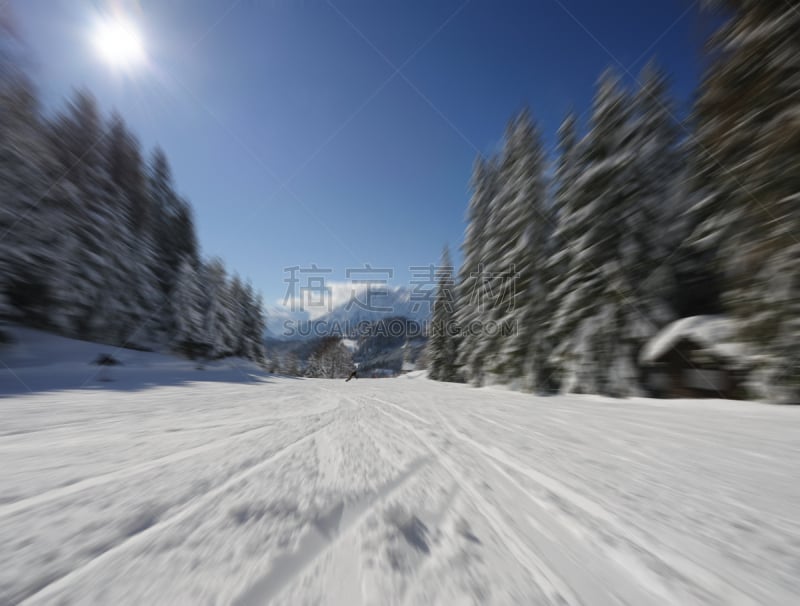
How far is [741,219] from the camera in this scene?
205 inches

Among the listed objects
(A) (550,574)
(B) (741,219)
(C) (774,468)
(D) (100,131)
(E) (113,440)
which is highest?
(D) (100,131)

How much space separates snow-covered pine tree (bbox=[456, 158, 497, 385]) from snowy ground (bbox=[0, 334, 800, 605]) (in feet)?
37.3

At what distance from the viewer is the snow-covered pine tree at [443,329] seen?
19.3 m

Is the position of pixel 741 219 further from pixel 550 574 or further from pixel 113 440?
pixel 113 440

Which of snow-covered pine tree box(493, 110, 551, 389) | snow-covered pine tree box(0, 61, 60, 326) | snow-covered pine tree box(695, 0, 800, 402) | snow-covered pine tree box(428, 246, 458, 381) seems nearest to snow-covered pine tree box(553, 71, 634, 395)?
snow-covered pine tree box(493, 110, 551, 389)

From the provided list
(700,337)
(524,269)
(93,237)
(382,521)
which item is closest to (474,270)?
(524,269)

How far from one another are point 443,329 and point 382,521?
1949 cm

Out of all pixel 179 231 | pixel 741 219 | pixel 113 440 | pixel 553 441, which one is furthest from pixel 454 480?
pixel 179 231

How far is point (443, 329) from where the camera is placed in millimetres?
20328

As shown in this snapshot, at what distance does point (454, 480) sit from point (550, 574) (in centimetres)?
76

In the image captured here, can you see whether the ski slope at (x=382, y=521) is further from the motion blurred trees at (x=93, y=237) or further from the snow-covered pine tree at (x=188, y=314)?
the snow-covered pine tree at (x=188, y=314)

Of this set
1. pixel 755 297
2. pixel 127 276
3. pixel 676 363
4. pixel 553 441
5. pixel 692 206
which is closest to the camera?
pixel 553 441

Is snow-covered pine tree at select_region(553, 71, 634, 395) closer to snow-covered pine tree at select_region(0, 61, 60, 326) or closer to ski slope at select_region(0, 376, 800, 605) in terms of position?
Result: ski slope at select_region(0, 376, 800, 605)

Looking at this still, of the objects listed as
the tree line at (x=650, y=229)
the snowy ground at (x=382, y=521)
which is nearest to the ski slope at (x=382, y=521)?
the snowy ground at (x=382, y=521)
